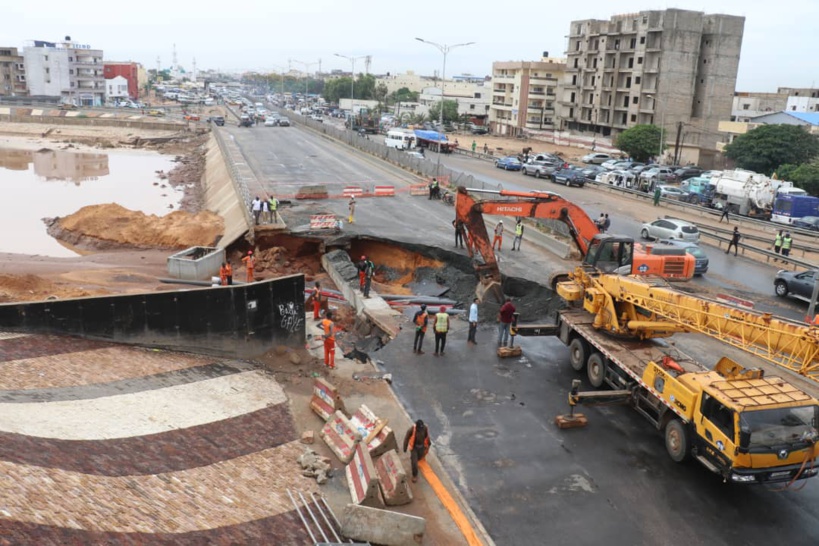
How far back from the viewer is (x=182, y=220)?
3978 centimetres

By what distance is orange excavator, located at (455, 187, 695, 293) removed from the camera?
1953 cm

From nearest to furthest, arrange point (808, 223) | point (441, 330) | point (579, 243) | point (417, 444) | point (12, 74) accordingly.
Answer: point (417, 444) < point (441, 330) < point (579, 243) < point (808, 223) < point (12, 74)

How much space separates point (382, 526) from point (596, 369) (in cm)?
864

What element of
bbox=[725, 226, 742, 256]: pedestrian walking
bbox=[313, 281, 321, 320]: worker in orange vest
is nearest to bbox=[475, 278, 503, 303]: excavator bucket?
bbox=[313, 281, 321, 320]: worker in orange vest

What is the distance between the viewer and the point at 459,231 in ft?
90.2

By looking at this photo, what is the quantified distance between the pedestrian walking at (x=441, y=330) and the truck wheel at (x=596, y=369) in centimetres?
410

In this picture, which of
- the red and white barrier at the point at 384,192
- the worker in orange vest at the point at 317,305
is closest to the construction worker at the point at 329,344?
the worker in orange vest at the point at 317,305

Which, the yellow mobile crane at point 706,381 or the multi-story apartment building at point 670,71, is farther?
the multi-story apartment building at point 670,71

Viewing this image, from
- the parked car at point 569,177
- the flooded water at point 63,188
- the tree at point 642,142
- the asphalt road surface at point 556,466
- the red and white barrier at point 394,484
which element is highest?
the tree at point 642,142

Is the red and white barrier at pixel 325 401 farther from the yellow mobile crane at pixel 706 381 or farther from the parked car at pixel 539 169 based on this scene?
the parked car at pixel 539 169

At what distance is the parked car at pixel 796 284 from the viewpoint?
2612 centimetres

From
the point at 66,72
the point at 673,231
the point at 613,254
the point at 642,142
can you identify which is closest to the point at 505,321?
the point at 613,254

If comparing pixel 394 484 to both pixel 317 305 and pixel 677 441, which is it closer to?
pixel 677 441

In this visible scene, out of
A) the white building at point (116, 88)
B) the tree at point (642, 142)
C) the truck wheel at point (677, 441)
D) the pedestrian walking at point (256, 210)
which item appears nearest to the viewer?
the truck wheel at point (677, 441)
